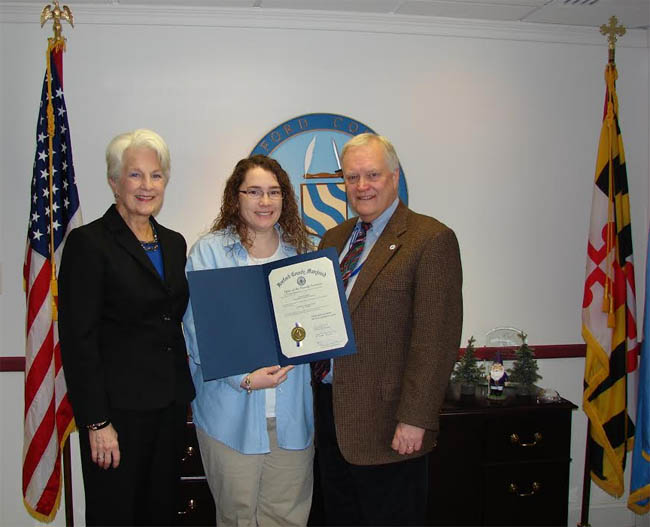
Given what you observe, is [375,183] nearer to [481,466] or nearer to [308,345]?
[308,345]

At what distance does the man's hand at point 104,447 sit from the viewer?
66.7 inches

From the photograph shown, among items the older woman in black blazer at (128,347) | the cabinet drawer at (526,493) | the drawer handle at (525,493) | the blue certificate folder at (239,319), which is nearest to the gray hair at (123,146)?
the older woman in black blazer at (128,347)

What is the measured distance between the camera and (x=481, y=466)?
2639 mm

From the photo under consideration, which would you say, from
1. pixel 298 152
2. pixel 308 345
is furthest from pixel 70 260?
pixel 298 152

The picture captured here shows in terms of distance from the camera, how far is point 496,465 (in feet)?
8.66

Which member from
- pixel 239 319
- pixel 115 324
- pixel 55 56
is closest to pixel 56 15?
pixel 55 56

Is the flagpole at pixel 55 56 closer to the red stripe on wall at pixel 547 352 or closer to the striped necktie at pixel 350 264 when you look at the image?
the striped necktie at pixel 350 264

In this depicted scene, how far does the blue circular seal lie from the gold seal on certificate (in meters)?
1.31

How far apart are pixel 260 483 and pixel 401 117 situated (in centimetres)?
210

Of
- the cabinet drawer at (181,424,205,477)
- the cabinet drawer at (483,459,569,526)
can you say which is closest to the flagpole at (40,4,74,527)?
the cabinet drawer at (181,424,205,477)

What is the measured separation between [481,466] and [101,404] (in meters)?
1.83

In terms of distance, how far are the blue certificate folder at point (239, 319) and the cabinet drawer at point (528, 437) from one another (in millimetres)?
1323

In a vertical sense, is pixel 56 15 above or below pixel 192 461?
above

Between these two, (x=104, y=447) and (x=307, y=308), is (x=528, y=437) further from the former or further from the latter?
(x=104, y=447)
